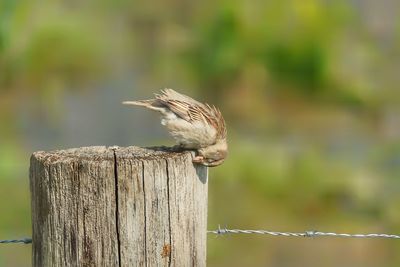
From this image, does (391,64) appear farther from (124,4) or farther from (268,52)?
(124,4)

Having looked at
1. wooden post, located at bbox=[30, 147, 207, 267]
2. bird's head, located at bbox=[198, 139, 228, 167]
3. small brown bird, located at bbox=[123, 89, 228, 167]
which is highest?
small brown bird, located at bbox=[123, 89, 228, 167]

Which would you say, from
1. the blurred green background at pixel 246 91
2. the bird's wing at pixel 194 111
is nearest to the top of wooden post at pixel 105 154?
the bird's wing at pixel 194 111

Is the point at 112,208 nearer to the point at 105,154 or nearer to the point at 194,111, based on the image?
the point at 105,154

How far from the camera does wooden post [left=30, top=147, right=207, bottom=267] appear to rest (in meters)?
4.17

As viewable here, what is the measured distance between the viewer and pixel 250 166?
1238 centimetres

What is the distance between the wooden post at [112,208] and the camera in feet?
13.7

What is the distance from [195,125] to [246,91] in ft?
31.3

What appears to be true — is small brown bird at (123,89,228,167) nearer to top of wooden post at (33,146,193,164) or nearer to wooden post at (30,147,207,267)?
top of wooden post at (33,146,193,164)

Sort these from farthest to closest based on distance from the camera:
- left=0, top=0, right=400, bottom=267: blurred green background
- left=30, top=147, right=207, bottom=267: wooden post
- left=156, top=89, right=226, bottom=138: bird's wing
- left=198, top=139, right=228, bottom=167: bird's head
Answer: left=0, top=0, right=400, bottom=267: blurred green background, left=156, top=89, right=226, bottom=138: bird's wing, left=198, top=139, right=228, bottom=167: bird's head, left=30, top=147, right=207, bottom=267: wooden post

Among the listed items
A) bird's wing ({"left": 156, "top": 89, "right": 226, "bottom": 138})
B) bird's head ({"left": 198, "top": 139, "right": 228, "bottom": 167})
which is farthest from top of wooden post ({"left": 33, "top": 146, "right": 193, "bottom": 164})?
bird's wing ({"left": 156, "top": 89, "right": 226, "bottom": 138})

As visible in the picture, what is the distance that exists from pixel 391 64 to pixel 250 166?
3581 millimetres

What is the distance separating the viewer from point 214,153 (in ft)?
15.6

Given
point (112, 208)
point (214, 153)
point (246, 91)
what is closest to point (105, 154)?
point (112, 208)

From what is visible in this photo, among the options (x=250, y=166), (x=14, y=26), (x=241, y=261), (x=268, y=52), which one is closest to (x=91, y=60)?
(x=14, y=26)
